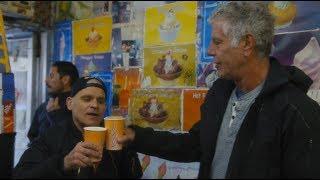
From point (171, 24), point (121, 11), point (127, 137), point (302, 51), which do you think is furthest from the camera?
point (121, 11)

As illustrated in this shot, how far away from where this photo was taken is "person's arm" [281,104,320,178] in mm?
1198

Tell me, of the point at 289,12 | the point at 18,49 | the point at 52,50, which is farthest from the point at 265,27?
the point at 18,49

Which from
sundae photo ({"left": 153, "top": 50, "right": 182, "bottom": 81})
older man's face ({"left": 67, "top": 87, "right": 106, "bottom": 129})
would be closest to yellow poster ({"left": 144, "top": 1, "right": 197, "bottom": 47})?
sundae photo ({"left": 153, "top": 50, "right": 182, "bottom": 81})

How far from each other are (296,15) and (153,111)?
1047 millimetres

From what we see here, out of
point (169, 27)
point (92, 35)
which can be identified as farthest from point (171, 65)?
point (92, 35)

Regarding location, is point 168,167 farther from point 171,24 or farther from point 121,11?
point 121,11

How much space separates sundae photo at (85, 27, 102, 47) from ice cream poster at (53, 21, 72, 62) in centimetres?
29

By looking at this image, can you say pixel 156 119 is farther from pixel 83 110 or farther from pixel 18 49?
pixel 18 49

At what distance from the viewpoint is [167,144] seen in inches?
59.1

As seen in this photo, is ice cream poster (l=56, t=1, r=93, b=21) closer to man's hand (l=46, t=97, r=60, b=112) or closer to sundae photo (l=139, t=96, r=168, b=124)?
man's hand (l=46, t=97, r=60, b=112)

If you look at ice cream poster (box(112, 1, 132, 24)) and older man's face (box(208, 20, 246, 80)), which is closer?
older man's face (box(208, 20, 246, 80))

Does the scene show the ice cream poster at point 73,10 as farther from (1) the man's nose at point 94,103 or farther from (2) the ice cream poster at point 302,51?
(2) the ice cream poster at point 302,51

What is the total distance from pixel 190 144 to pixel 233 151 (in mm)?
319

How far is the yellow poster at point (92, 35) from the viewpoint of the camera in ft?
8.74
